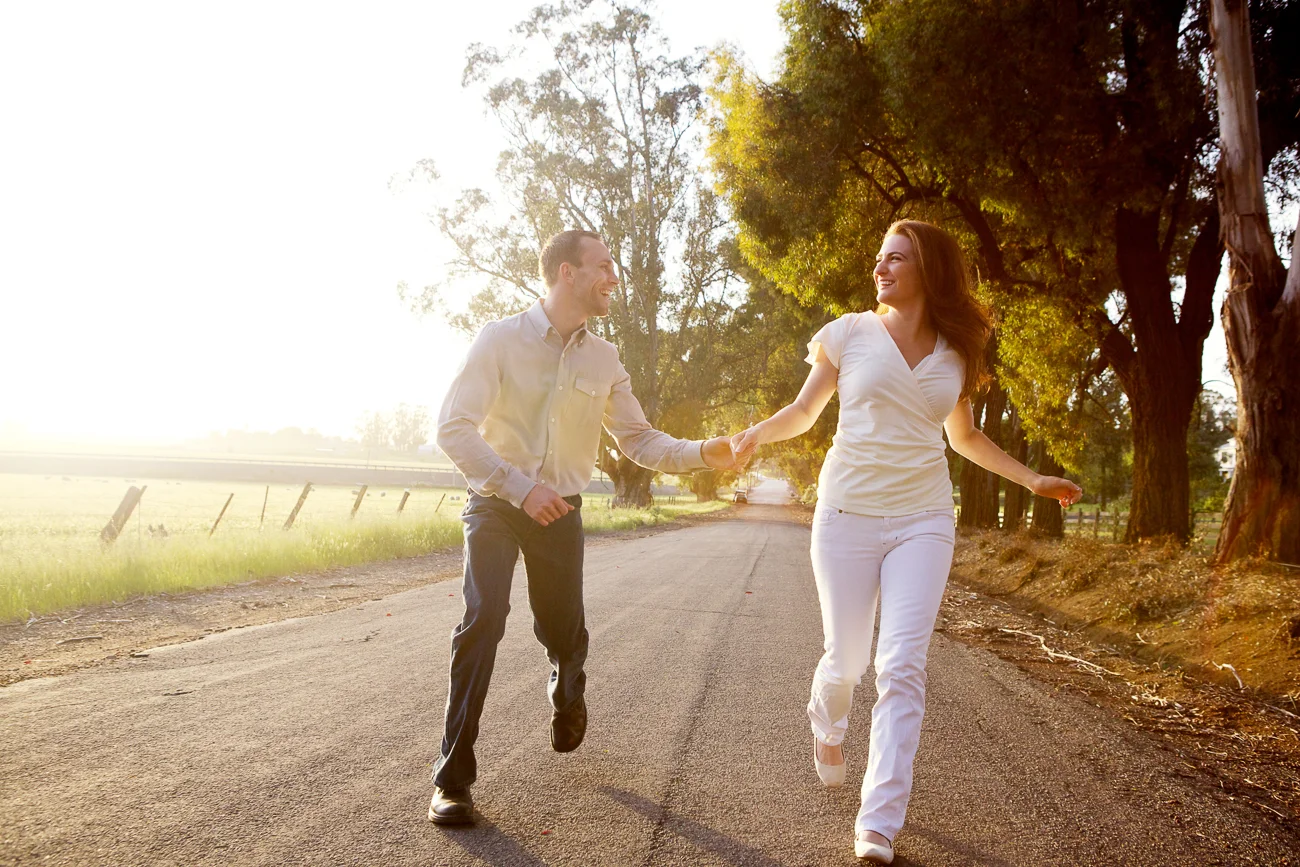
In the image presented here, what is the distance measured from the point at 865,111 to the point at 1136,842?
40.7 feet

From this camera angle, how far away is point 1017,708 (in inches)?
207

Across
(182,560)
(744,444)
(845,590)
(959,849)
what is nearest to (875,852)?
(959,849)

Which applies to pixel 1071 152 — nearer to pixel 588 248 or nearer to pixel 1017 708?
pixel 1017 708

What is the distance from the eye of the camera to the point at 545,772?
3.77 meters

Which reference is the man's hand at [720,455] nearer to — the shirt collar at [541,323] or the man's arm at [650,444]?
the man's arm at [650,444]

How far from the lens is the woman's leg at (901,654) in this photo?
303 cm

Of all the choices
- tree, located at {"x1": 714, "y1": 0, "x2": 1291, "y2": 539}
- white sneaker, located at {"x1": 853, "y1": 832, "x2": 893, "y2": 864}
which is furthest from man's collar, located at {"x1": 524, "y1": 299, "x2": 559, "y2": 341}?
tree, located at {"x1": 714, "y1": 0, "x2": 1291, "y2": 539}

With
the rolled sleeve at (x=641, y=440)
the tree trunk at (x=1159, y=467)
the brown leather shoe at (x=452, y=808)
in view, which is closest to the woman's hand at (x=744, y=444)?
the rolled sleeve at (x=641, y=440)

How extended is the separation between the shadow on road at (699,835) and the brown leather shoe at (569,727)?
39 cm

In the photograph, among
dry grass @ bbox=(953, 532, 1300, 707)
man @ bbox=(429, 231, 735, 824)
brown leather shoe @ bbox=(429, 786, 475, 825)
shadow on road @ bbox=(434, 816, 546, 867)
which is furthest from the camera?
dry grass @ bbox=(953, 532, 1300, 707)

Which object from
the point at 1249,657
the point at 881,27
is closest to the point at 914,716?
the point at 1249,657

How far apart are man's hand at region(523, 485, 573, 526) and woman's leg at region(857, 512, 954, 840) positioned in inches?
49.8

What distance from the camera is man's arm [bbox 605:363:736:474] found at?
13.3ft

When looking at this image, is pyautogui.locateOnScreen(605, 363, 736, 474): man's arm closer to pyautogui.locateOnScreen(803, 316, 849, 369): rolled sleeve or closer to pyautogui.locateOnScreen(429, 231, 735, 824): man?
pyautogui.locateOnScreen(429, 231, 735, 824): man
